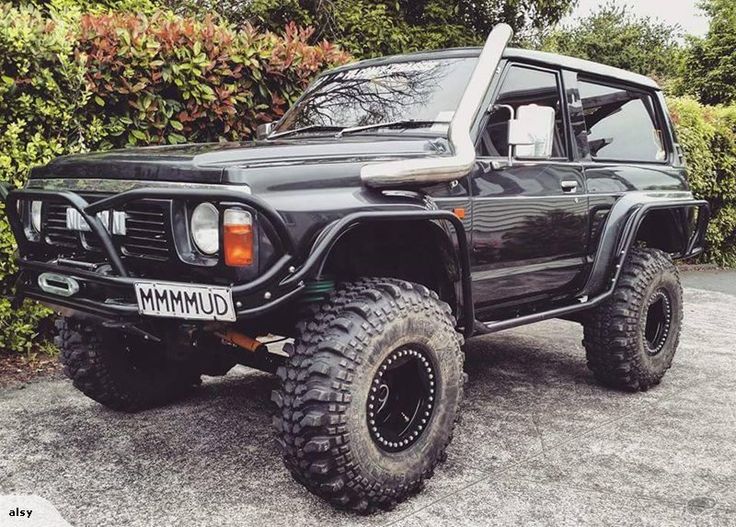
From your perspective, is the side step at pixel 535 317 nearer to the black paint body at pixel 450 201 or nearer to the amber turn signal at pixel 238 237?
the black paint body at pixel 450 201

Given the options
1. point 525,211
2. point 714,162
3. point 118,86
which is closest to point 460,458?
point 525,211

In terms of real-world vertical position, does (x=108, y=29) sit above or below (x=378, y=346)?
above

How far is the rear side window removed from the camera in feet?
13.9

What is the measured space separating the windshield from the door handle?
834mm

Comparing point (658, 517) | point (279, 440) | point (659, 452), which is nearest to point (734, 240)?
point (659, 452)

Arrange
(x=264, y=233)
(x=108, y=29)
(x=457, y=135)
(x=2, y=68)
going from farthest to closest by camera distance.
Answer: (x=108, y=29), (x=2, y=68), (x=457, y=135), (x=264, y=233)

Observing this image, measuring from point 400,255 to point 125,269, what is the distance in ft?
3.98

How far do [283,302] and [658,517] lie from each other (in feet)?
5.50

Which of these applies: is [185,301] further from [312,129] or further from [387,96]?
[387,96]

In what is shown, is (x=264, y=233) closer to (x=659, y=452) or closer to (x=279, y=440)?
(x=279, y=440)

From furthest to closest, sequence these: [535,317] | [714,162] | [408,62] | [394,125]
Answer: [714,162], [408,62], [535,317], [394,125]

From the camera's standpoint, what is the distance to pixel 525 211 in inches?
140

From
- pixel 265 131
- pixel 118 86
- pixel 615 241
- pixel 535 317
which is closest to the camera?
pixel 535 317

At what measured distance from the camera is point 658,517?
8.91 ft
